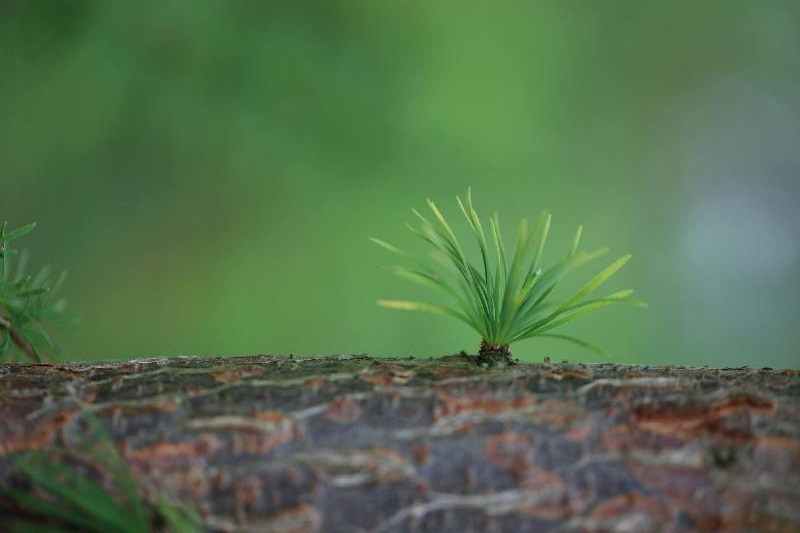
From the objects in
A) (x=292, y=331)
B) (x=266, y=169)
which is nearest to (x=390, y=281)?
(x=292, y=331)

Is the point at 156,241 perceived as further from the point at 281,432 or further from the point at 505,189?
the point at 281,432

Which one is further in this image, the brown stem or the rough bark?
the brown stem

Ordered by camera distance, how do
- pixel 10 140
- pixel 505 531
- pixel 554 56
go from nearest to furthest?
pixel 505 531
pixel 10 140
pixel 554 56

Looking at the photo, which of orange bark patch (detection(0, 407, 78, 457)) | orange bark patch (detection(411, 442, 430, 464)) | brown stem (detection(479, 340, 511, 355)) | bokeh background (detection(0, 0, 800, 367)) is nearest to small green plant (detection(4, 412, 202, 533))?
orange bark patch (detection(0, 407, 78, 457))

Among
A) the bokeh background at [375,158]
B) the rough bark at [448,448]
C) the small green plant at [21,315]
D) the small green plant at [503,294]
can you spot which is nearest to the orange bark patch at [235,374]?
the rough bark at [448,448]

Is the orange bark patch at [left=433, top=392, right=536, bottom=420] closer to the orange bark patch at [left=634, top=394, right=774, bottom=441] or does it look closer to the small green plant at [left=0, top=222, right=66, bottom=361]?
the orange bark patch at [left=634, top=394, right=774, bottom=441]

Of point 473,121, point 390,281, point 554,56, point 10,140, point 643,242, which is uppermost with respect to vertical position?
point 554,56
